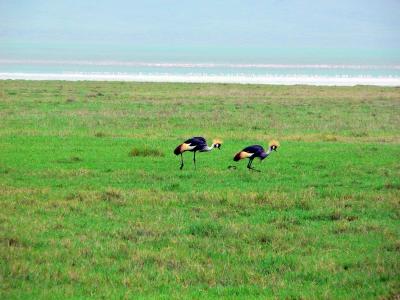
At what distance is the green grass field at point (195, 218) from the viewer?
8.27 meters

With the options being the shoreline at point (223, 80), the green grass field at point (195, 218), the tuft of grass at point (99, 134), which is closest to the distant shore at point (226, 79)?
the shoreline at point (223, 80)

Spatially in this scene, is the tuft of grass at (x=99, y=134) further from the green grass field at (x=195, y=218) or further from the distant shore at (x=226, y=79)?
the distant shore at (x=226, y=79)

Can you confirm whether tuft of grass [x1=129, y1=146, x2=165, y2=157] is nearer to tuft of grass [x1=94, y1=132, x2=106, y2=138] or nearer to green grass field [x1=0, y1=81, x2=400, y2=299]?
green grass field [x1=0, y1=81, x2=400, y2=299]

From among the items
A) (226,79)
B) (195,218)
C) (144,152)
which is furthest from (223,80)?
(195,218)

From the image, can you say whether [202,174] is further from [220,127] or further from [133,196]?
[220,127]

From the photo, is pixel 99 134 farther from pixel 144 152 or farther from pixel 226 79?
pixel 226 79

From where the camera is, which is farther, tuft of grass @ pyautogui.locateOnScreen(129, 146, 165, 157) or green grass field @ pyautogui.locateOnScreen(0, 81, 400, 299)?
tuft of grass @ pyautogui.locateOnScreen(129, 146, 165, 157)

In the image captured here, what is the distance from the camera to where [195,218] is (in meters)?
11.2

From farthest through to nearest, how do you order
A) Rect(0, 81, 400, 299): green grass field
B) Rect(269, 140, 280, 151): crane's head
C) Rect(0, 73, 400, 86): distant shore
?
Rect(0, 73, 400, 86): distant shore < Rect(269, 140, 280, 151): crane's head < Rect(0, 81, 400, 299): green grass field

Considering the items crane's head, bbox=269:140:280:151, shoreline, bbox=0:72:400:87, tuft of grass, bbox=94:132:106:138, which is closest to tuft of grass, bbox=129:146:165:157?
crane's head, bbox=269:140:280:151

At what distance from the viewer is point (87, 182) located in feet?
46.9

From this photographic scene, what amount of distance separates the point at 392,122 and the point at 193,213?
59.0 ft

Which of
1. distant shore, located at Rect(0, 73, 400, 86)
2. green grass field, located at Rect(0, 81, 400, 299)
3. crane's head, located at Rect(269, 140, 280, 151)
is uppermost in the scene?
crane's head, located at Rect(269, 140, 280, 151)

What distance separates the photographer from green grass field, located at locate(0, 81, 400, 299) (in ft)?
27.1
